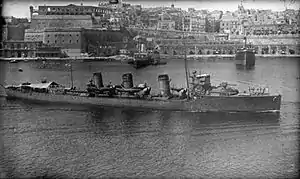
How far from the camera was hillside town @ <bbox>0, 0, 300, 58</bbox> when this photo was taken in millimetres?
20484

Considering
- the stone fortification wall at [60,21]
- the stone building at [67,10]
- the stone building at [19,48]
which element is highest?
the stone building at [67,10]

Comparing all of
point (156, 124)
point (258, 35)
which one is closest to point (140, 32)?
point (258, 35)

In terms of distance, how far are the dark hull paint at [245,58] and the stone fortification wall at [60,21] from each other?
325 inches

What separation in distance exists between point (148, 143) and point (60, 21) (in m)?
17.9

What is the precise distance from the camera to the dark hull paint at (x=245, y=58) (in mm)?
17395

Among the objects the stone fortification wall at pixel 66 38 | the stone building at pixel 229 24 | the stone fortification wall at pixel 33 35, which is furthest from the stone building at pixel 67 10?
the stone building at pixel 229 24

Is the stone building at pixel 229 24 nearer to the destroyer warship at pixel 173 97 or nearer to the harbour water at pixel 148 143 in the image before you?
the destroyer warship at pixel 173 97

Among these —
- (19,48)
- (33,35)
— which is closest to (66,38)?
(33,35)

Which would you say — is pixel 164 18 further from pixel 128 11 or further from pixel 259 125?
pixel 259 125

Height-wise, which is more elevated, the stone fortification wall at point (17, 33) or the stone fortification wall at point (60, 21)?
the stone fortification wall at point (60, 21)

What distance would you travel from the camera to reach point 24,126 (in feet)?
17.1

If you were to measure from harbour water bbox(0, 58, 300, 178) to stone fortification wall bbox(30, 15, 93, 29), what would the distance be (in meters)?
15.4

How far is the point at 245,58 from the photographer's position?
696 inches

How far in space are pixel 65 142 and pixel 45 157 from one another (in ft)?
1.69
